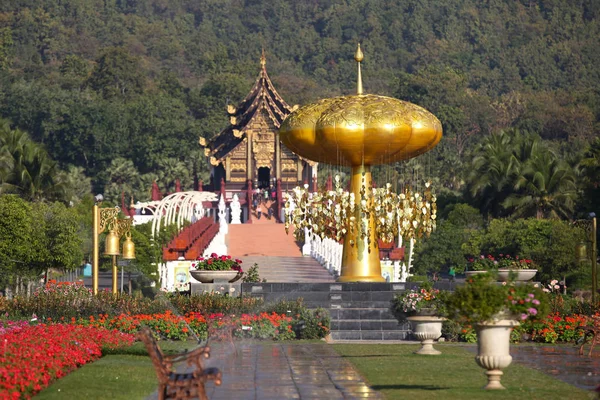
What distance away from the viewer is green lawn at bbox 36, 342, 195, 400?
17922 millimetres

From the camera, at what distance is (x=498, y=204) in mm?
71625

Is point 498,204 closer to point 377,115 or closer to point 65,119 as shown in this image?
point 377,115

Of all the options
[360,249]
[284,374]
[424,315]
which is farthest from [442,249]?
[284,374]

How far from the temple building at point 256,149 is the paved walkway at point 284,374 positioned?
64.4 metres

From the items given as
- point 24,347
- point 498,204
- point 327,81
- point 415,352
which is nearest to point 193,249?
point 415,352

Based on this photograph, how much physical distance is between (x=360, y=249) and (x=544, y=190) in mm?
32658

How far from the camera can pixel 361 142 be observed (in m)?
36.3

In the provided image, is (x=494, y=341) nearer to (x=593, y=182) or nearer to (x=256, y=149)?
(x=593, y=182)

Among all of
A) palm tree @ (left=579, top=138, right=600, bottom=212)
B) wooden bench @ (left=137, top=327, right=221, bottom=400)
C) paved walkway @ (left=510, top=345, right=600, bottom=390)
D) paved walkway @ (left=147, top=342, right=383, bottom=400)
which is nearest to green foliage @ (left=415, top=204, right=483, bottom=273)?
palm tree @ (left=579, top=138, right=600, bottom=212)

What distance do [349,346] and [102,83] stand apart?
10303 cm

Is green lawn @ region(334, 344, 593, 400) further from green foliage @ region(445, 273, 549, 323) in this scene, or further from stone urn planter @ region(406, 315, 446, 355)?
green foliage @ region(445, 273, 549, 323)

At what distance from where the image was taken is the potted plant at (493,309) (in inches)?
699

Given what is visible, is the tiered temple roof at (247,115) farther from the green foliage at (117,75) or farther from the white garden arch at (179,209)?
the green foliage at (117,75)

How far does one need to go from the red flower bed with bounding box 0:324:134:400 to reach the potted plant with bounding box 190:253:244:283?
677cm
